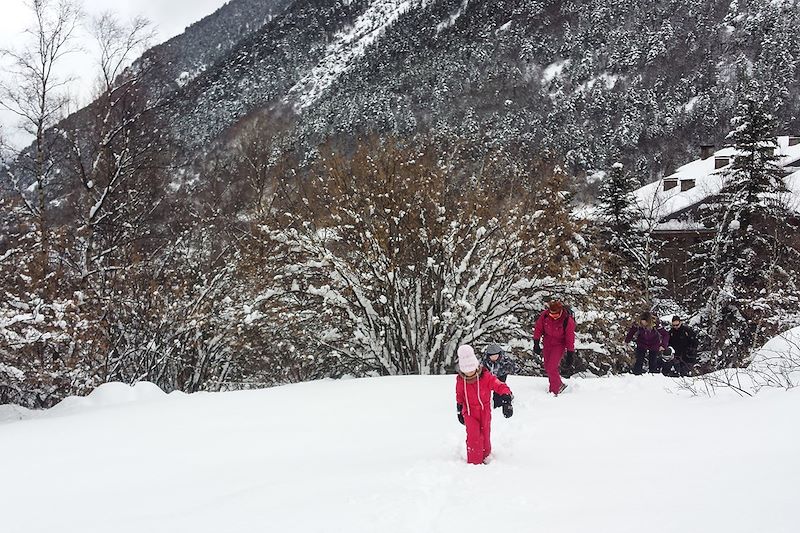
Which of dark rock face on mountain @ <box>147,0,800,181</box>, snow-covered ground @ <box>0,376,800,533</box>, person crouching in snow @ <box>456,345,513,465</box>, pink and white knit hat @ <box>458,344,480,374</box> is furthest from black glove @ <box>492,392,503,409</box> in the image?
dark rock face on mountain @ <box>147,0,800,181</box>

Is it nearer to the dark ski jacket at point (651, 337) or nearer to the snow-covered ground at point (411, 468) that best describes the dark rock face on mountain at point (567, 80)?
the dark ski jacket at point (651, 337)

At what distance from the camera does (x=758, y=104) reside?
24781 millimetres

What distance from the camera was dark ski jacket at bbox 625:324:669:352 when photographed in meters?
12.0

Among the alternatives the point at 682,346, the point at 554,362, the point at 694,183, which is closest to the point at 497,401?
the point at 554,362

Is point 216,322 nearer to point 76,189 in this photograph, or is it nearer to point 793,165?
point 76,189

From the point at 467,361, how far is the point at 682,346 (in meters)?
7.89

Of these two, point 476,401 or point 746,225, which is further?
point 746,225

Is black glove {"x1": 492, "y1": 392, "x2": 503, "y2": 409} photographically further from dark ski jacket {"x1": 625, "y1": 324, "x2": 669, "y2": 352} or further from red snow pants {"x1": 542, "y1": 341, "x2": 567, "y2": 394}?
dark ski jacket {"x1": 625, "y1": 324, "x2": 669, "y2": 352}

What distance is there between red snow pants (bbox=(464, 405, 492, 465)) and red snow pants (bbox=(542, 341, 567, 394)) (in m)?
3.73

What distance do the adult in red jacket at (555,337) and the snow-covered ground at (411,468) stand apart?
16.2 inches

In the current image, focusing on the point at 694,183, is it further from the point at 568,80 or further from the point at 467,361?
the point at 568,80

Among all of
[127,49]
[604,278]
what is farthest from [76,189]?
[604,278]

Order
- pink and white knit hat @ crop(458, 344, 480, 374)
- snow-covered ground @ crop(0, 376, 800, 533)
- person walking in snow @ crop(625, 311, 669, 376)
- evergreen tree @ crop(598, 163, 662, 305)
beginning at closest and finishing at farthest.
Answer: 1. snow-covered ground @ crop(0, 376, 800, 533)
2. pink and white knit hat @ crop(458, 344, 480, 374)
3. person walking in snow @ crop(625, 311, 669, 376)
4. evergreen tree @ crop(598, 163, 662, 305)

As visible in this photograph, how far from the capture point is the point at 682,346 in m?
12.1
